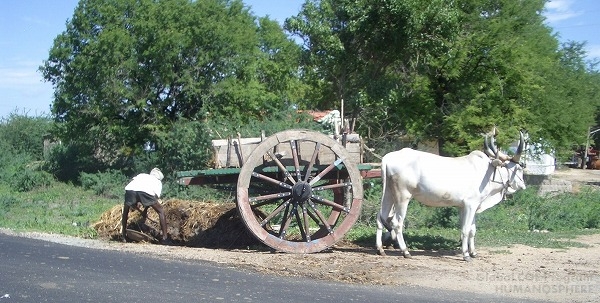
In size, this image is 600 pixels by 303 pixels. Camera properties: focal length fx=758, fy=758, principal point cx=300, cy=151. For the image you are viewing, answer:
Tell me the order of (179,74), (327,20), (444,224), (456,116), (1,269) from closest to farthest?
(1,269) < (444,224) < (327,20) < (456,116) < (179,74)

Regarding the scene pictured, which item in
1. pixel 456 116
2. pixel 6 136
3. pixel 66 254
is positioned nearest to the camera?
pixel 66 254

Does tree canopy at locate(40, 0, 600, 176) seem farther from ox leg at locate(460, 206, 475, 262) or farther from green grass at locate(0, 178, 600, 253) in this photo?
ox leg at locate(460, 206, 475, 262)

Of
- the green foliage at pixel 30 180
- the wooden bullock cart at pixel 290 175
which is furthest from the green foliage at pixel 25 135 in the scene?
the wooden bullock cart at pixel 290 175

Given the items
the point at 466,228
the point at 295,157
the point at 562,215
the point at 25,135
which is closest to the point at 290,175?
the point at 295,157

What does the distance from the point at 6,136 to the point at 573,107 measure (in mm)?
27182

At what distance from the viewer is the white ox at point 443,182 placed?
12.0 m

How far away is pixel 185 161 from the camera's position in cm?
2220

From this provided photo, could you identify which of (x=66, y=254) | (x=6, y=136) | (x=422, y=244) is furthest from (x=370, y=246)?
(x=6, y=136)

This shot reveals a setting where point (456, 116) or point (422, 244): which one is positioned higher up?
point (456, 116)

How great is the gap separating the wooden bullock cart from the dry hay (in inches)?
35.1

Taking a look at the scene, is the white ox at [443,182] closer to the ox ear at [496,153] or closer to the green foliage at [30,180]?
the ox ear at [496,153]

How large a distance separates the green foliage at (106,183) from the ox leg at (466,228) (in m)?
14.6

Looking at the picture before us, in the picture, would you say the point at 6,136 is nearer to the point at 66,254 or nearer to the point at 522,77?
the point at 522,77

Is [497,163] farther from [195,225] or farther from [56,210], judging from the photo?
[56,210]
